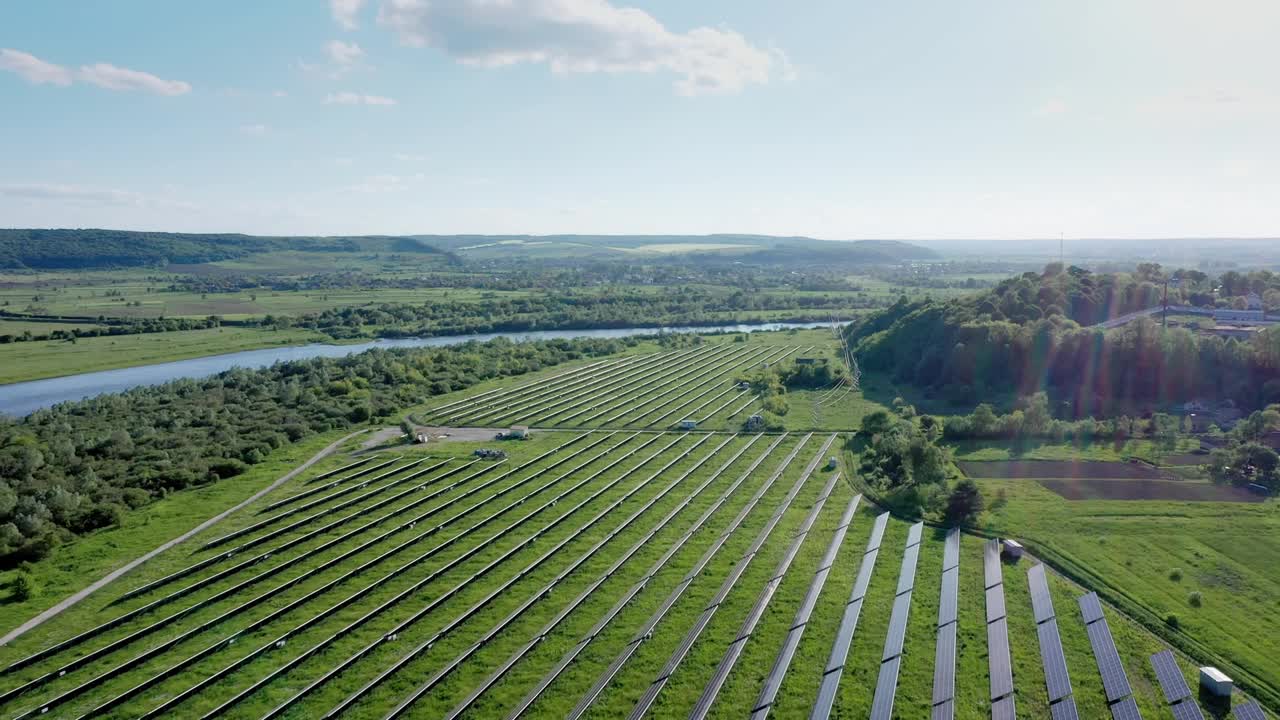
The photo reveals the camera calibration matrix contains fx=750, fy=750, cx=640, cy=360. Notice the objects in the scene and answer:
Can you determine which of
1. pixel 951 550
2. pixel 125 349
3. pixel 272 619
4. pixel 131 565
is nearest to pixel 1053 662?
pixel 951 550

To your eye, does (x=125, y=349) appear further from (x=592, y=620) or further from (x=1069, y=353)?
(x=1069, y=353)

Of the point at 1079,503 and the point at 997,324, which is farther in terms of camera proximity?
the point at 997,324

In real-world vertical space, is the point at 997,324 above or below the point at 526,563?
above

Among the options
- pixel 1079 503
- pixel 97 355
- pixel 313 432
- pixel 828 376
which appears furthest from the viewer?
pixel 97 355

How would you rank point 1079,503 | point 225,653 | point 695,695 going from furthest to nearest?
point 1079,503 < point 225,653 < point 695,695

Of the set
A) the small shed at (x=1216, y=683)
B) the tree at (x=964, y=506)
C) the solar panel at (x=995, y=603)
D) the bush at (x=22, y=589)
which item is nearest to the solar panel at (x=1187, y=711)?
the small shed at (x=1216, y=683)

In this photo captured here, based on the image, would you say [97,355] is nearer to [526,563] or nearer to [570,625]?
[526,563]

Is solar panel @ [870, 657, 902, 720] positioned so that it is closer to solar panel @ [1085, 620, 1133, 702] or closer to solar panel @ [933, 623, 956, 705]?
solar panel @ [933, 623, 956, 705]

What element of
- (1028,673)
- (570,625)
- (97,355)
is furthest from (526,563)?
(97,355)
